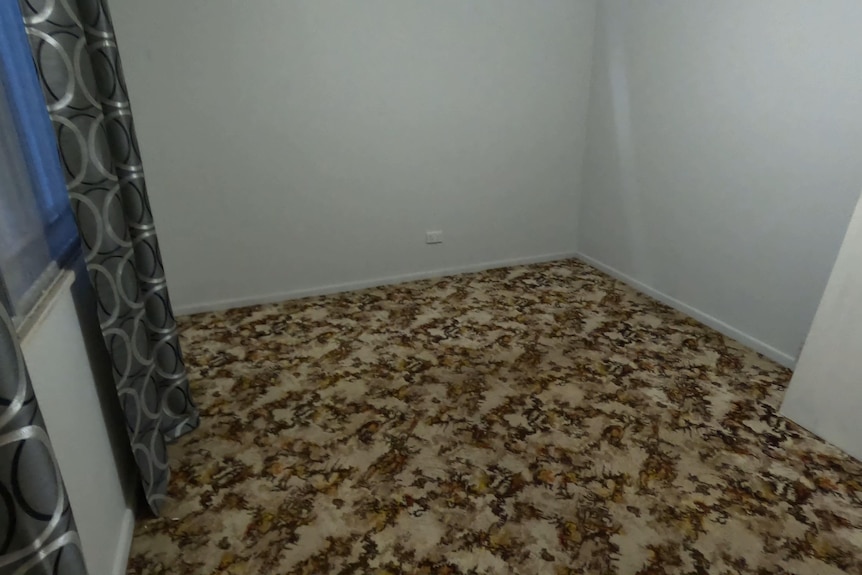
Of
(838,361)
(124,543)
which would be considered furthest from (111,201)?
(838,361)

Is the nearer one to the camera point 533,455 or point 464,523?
point 464,523

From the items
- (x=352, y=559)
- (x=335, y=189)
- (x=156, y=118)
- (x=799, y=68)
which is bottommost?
(x=352, y=559)

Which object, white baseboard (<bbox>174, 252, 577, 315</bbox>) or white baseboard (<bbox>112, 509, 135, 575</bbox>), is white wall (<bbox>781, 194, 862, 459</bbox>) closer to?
white baseboard (<bbox>174, 252, 577, 315</bbox>)

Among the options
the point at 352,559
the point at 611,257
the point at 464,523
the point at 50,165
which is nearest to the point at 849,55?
the point at 611,257

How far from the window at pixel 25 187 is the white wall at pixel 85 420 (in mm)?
69

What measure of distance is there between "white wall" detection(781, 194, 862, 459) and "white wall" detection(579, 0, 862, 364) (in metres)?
0.44

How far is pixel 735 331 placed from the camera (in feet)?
Answer: 9.36

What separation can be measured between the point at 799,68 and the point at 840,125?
312 millimetres

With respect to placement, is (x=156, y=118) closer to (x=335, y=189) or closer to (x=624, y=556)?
(x=335, y=189)

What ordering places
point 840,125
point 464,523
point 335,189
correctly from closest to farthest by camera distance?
point 464,523, point 840,125, point 335,189

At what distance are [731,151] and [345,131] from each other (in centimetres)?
Result: 206

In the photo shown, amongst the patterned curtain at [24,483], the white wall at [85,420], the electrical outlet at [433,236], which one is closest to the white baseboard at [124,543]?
the white wall at [85,420]

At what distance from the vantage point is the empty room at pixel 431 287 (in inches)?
56.7

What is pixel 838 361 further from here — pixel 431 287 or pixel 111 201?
pixel 111 201
